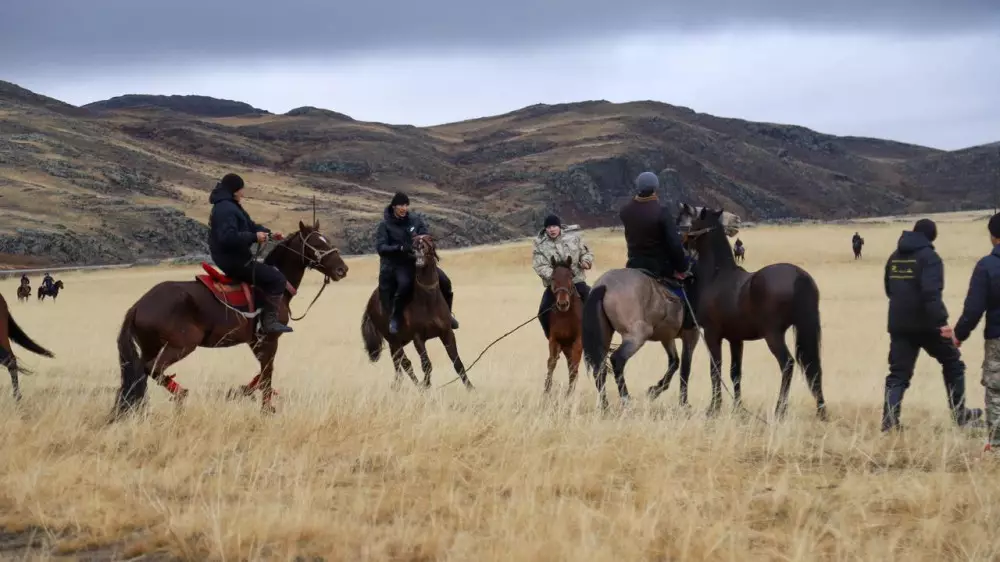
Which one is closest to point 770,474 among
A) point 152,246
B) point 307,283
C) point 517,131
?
point 307,283

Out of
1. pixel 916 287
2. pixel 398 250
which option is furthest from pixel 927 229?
pixel 398 250

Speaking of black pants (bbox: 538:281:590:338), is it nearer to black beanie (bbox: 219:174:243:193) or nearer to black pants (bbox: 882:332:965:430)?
black pants (bbox: 882:332:965:430)

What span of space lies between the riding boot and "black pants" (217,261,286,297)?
65 mm

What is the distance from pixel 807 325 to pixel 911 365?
103 centimetres

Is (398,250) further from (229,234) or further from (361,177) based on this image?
(361,177)

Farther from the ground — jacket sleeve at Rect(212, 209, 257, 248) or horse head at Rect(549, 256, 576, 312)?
jacket sleeve at Rect(212, 209, 257, 248)

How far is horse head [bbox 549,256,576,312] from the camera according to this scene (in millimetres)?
11008

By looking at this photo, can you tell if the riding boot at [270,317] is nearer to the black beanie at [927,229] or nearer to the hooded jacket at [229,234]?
the hooded jacket at [229,234]

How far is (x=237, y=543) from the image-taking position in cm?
477

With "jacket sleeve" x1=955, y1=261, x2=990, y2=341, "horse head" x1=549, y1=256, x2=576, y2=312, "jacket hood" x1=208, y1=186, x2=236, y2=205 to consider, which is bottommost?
"horse head" x1=549, y1=256, x2=576, y2=312

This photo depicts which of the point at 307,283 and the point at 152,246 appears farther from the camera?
the point at 152,246

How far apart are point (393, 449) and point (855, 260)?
4411 centimetres

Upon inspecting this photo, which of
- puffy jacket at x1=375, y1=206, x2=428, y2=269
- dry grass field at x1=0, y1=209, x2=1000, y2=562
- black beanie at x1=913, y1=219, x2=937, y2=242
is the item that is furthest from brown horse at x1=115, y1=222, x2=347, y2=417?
black beanie at x1=913, y1=219, x2=937, y2=242

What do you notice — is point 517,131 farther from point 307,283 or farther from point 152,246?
point 307,283
